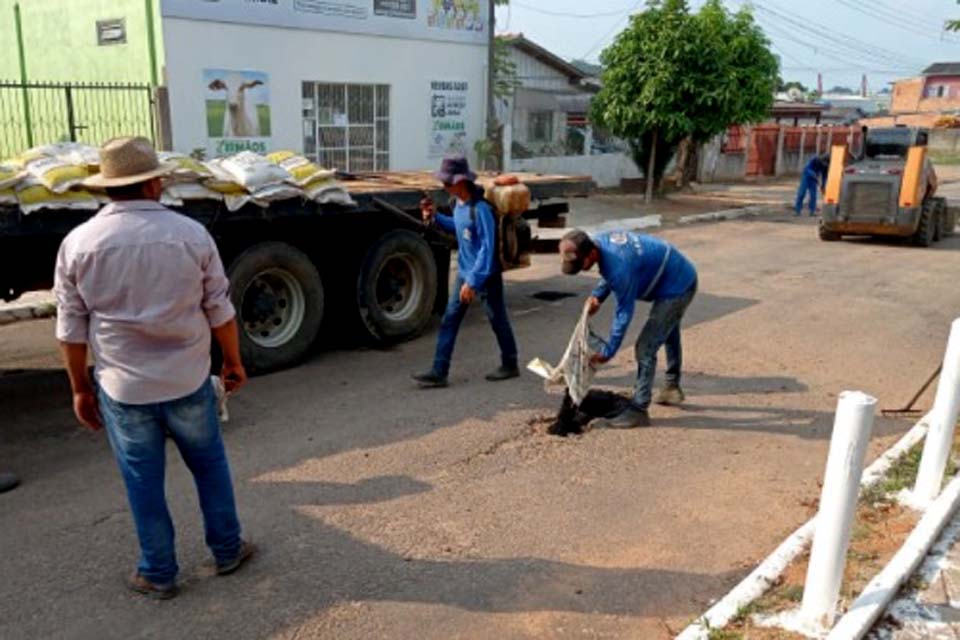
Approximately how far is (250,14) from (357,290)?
9531 millimetres

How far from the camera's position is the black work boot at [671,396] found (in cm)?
634

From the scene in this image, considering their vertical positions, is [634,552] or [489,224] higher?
[489,224]

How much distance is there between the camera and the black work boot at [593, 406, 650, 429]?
5.84 metres

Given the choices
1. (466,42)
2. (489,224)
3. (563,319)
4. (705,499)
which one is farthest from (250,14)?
(705,499)

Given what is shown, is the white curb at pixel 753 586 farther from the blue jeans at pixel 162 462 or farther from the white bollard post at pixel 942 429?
the blue jeans at pixel 162 462

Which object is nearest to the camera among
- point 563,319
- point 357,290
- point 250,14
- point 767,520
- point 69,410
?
point 767,520

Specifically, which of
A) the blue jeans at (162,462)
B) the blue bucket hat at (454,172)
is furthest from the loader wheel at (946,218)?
the blue jeans at (162,462)

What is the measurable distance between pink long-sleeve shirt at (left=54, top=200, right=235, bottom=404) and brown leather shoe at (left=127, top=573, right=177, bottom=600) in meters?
0.82

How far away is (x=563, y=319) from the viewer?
29.3 ft

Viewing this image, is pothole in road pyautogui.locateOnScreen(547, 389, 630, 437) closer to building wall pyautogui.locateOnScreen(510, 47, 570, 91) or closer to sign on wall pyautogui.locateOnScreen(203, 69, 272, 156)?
sign on wall pyautogui.locateOnScreen(203, 69, 272, 156)

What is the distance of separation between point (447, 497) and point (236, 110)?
40.0 feet

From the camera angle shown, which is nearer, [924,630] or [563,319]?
[924,630]

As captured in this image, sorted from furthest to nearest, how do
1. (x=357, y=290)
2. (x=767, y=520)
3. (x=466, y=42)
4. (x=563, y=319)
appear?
(x=466, y=42), (x=563, y=319), (x=357, y=290), (x=767, y=520)

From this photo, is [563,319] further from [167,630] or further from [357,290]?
[167,630]
